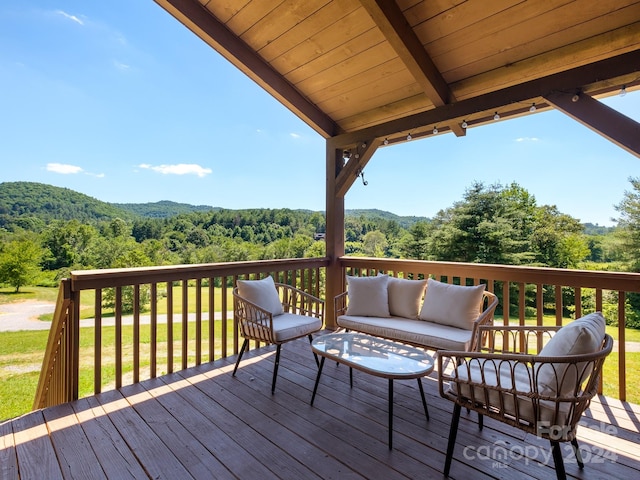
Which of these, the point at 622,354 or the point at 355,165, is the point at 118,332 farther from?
the point at 622,354

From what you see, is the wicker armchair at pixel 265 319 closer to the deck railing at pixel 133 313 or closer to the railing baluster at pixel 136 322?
the deck railing at pixel 133 313

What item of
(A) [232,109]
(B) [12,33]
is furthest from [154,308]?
(A) [232,109]

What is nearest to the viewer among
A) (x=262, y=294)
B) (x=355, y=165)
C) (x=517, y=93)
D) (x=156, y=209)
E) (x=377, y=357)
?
(x=377, y=357)

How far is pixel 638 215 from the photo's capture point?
9641 millimetres

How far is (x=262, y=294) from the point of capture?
3.06 meters

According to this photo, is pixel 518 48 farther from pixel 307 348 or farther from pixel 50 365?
pixel 50 365

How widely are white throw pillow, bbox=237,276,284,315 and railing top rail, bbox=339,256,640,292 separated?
1.42 m

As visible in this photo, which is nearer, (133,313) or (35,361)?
(133,313)

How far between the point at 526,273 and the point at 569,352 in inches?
67.4

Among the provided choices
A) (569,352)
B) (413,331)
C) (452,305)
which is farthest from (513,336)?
(569,352)

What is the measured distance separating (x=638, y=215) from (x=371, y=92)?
1102 centimetres

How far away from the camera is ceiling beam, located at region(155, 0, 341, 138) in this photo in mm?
2896

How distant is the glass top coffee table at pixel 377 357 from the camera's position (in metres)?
1.90

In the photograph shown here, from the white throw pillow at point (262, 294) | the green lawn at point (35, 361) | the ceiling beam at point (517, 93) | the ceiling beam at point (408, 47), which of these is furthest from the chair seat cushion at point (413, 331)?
the green lawn at point (35, 361)
